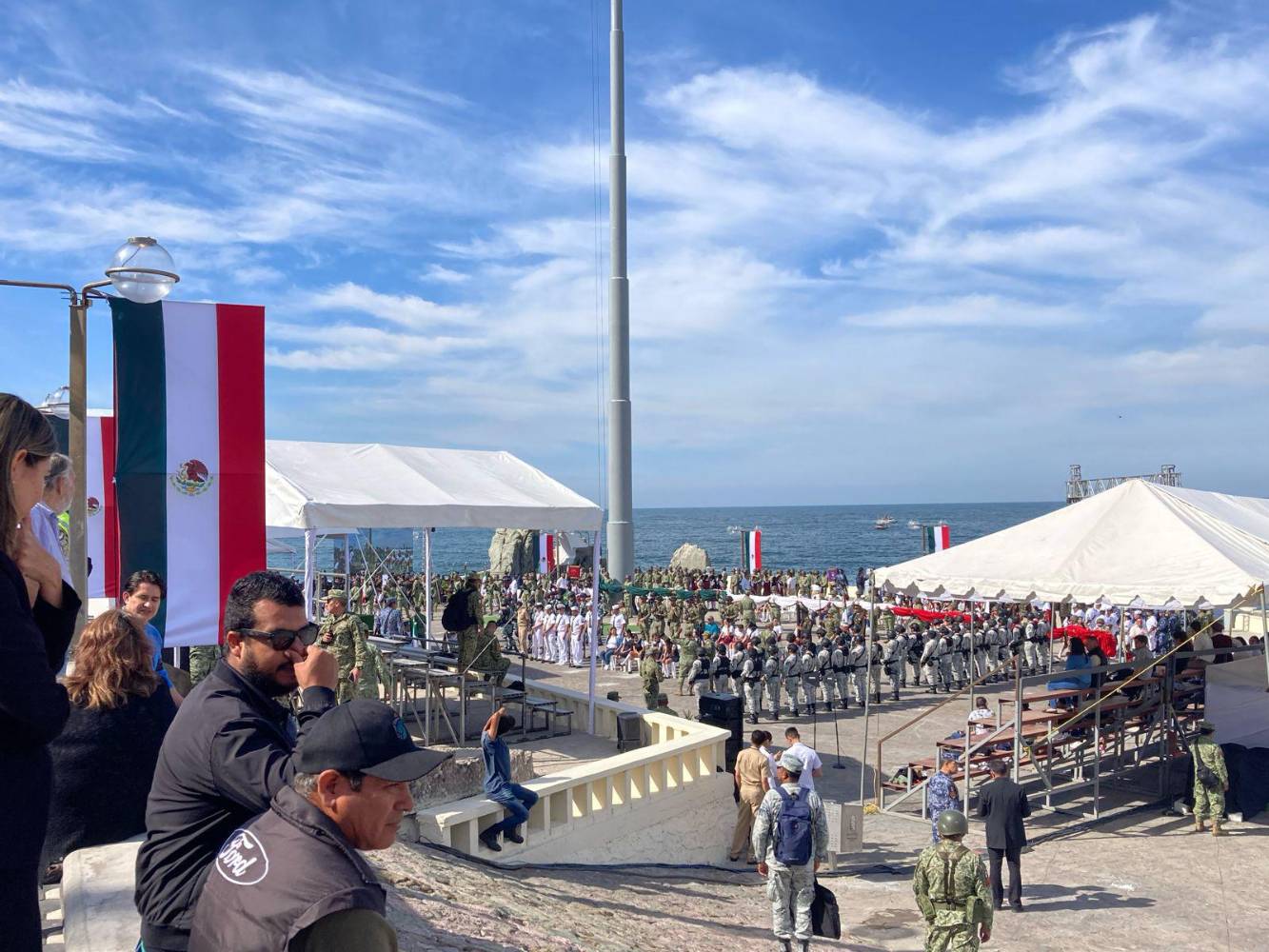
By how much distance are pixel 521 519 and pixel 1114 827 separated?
8719mm

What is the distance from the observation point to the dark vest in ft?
6.53

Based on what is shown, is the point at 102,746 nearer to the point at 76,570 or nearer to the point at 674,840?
the point at 76,570

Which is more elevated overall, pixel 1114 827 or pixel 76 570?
pixel 76 570

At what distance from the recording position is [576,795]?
32.6 ft

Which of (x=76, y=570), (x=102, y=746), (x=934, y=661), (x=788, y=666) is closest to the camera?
(x=102, y=746)

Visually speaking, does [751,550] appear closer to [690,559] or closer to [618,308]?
[690,559]

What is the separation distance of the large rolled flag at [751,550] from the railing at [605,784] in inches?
1303

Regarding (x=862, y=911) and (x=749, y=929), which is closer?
(x=749, y=929)

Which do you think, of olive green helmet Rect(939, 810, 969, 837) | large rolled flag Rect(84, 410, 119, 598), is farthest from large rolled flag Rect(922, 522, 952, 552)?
olive green helmet Rect(939, 810, 969, 837)

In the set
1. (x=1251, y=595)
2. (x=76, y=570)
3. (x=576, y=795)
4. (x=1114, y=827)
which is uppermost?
(x=76, y=570)

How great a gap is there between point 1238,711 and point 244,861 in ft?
49.2

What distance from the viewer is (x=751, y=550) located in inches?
1913

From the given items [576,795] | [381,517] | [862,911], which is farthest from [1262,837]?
A: [381,517]

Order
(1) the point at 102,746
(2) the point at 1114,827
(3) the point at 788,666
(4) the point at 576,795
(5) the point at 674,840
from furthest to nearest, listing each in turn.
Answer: (3) the point at 788,666 → (2) the point at 1114,827 → (5) the point at 674,840 → (4) the point at 576,795 → (1) the point at 102,746
